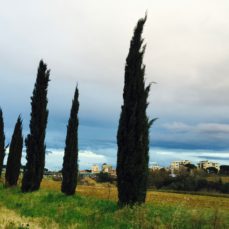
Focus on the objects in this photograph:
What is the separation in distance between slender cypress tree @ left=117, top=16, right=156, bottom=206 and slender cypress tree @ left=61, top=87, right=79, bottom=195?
11.5 metres

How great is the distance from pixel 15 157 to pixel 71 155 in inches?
431

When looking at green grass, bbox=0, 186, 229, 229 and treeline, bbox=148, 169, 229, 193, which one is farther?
treeline, bbox=148, 169, 229, 193

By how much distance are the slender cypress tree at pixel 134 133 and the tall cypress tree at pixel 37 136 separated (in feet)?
47.4

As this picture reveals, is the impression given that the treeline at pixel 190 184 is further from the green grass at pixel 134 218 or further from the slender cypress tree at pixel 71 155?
the green grass at pixel 134 218

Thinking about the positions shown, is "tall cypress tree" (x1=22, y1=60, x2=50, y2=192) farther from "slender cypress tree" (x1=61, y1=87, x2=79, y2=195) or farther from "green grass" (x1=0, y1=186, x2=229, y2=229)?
"green grass" (x1=0, y1=186, x2=229, y2=229)

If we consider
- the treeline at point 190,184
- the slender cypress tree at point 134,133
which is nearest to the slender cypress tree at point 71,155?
the slender cypress tree at point 134,133

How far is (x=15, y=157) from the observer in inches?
1644

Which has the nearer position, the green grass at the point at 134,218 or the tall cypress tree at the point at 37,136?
the green grass at the point at 134,218

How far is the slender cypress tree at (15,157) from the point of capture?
40938mm

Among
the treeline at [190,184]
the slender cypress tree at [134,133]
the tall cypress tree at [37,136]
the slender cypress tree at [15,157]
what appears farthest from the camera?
the treeline at [190,184]

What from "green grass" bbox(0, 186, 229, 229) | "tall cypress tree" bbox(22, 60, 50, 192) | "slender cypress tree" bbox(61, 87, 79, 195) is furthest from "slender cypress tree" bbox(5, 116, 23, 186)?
"green grass" bbox(0, 186, 229, 229)

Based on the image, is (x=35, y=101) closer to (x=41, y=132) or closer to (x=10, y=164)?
(x=41, y=132)

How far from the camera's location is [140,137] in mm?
21266

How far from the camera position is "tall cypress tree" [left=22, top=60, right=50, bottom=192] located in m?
33.9
